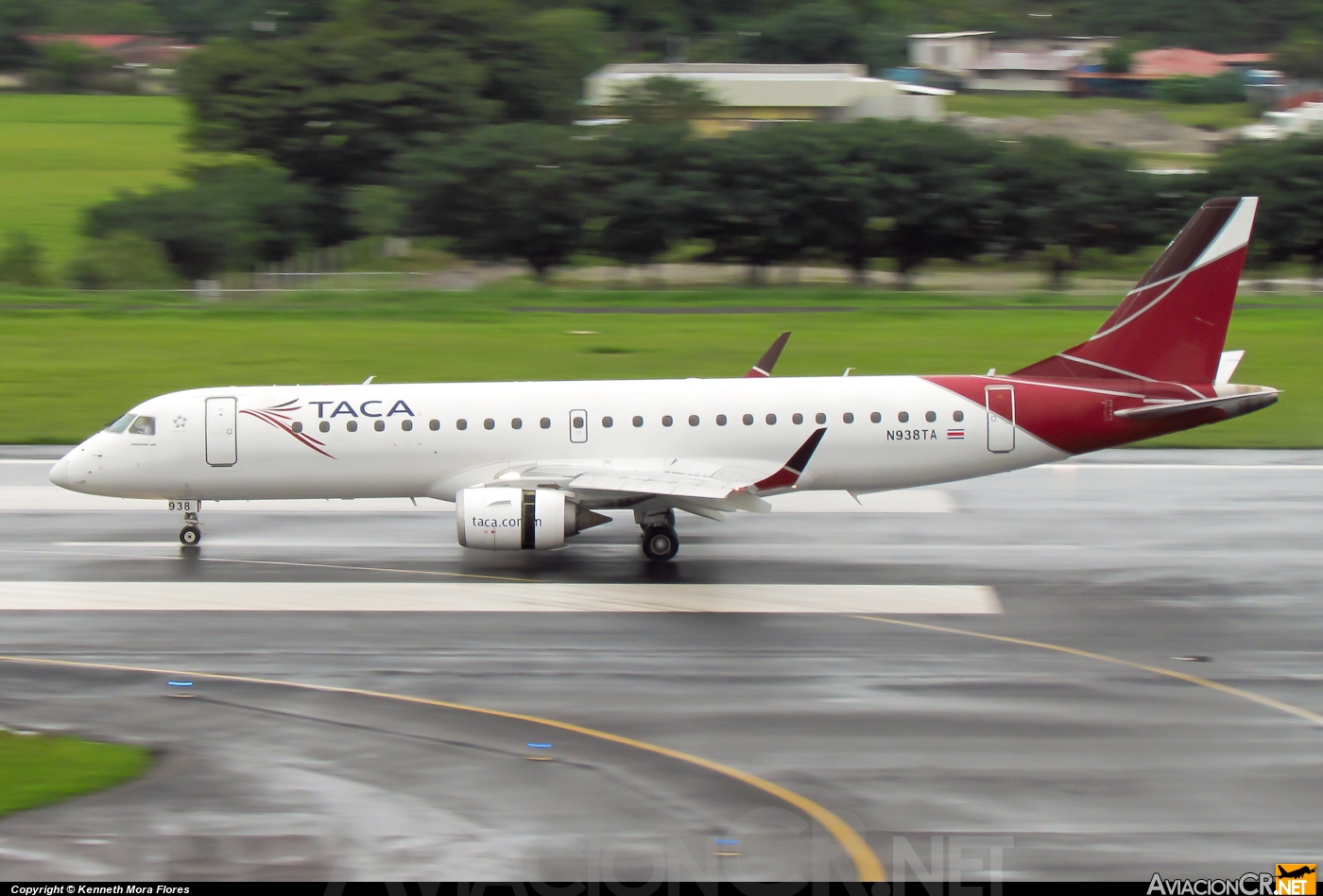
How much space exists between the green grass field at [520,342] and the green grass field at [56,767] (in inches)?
756

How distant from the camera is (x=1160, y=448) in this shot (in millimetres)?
31984

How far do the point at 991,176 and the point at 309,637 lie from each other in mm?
49551

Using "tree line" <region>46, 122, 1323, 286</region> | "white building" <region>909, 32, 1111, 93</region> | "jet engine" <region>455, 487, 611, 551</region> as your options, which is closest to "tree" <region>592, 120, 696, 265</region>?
"tree line" <region>46, 122, 1323, 286</region>

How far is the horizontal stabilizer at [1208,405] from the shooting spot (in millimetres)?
23703

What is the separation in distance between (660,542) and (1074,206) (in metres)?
44.2

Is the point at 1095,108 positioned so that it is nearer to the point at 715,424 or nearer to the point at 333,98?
the point at 333,98

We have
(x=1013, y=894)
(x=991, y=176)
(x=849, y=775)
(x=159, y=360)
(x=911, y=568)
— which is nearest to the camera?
(x=1013, y=894)

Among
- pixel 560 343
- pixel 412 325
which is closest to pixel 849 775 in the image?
pixel 560 343

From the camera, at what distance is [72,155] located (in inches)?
3686

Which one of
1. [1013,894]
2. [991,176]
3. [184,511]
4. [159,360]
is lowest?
[1013,894]

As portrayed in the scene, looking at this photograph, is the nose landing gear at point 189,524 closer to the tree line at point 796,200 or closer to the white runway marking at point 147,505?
the white runway marking at point 147,505

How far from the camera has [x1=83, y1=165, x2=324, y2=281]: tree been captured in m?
63.2

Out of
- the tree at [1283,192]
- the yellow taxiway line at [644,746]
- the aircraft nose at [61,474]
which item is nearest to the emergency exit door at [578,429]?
the yellow taxiway line at [644,746]

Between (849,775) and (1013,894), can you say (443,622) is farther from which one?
(1013,894)
